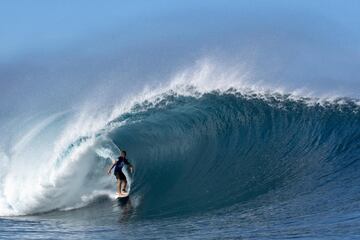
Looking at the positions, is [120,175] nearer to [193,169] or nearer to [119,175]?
[119,175]

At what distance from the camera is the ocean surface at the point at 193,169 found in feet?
34.1

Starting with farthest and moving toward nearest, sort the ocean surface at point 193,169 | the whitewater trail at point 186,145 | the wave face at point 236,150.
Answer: the whitewater trail at point 186,145 → the wave face at point 236,150 → the ocean surface at point 193,169

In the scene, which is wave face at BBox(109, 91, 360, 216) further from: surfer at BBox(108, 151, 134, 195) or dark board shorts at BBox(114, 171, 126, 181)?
dark board shorts at BBox(114, 171, 126, 181)

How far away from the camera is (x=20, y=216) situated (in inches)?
536

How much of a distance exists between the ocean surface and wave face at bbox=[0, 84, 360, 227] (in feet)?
0.10

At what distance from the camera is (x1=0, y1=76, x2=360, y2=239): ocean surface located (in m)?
10.4

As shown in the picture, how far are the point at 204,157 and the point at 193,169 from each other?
35.4 inches

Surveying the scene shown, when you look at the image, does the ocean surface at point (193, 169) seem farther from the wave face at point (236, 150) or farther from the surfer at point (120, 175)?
the surfer at point (120, 175)

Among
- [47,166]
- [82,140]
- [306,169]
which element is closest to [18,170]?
[47,166]

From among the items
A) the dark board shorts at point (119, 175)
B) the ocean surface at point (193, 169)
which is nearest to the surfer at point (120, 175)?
the dark board shorts at point (119, 175)

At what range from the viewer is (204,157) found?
16594mm

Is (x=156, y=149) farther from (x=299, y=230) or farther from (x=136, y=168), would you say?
(x=299, y=230)

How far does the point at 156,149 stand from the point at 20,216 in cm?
496

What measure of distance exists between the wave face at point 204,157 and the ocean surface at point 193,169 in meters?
0.03
